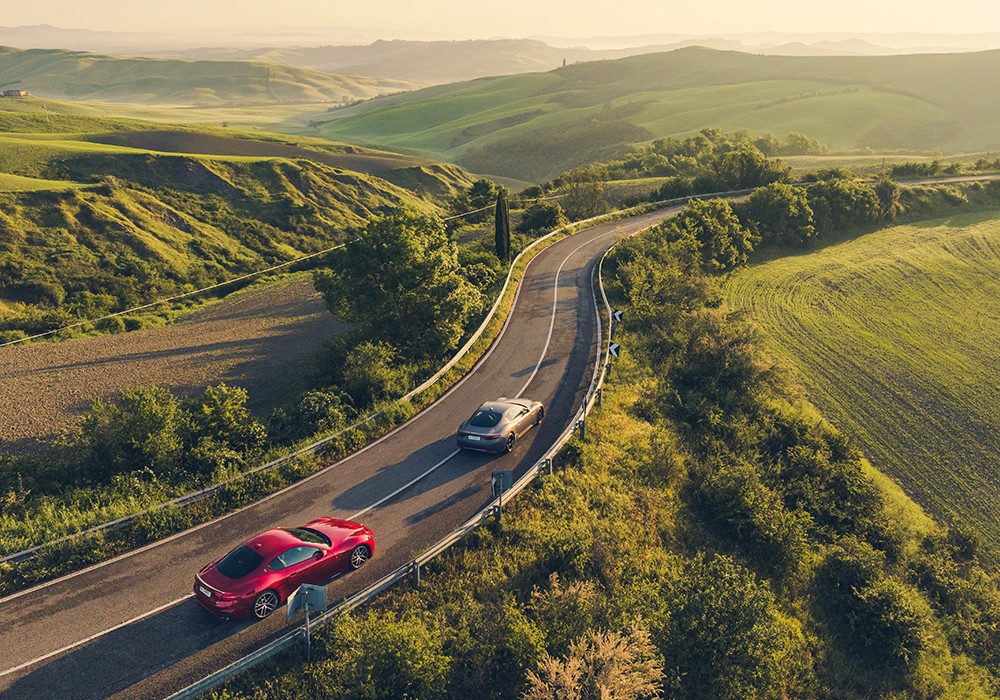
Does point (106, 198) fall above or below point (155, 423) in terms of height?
above

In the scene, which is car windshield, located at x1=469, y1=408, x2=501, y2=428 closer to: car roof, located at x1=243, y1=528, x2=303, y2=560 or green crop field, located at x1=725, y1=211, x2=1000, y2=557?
car roof, located at x1=243, y1=528, x2=303, y2=560

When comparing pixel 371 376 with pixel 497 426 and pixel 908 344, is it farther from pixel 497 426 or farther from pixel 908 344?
pixel 908 344

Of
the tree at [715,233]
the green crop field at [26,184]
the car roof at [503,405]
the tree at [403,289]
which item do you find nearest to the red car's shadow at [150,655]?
the car roof at [503,405]

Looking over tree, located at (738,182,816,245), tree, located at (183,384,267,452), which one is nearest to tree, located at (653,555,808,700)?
tree, located at (183,384,267,452)

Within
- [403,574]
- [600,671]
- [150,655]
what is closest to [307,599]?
[403,574]

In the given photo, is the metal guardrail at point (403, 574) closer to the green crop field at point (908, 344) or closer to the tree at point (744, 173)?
the green crop field at point (908, 344)

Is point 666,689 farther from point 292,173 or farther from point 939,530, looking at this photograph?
point 292,173

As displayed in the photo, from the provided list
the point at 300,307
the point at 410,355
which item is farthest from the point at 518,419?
the point at 300,307
